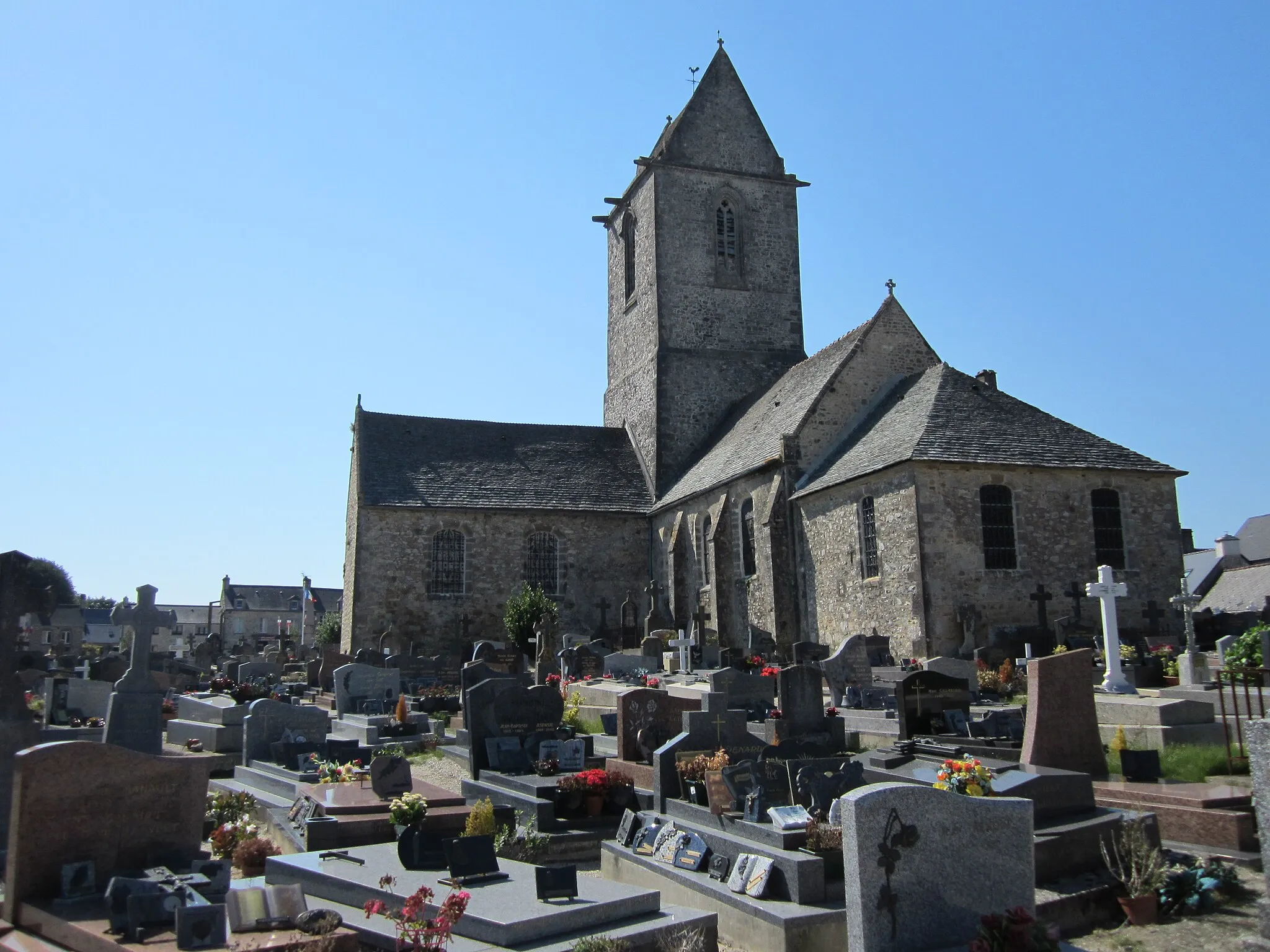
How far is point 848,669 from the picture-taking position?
17.6 m

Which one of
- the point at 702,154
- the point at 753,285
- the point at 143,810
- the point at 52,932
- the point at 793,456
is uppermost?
the point at 702,154

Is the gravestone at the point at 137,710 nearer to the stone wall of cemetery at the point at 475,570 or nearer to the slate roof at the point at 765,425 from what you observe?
the slate roof at the point at 765,425

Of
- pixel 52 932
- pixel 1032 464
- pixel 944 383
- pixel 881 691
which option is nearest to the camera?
pixel 52 932

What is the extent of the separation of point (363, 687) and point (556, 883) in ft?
46.9

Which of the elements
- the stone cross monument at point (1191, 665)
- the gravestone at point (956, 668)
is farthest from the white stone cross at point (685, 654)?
the stone cross monument at point (1191, 665)

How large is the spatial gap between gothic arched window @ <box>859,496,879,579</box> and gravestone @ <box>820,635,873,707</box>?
4628 millimetres

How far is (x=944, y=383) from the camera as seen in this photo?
78.9 feet

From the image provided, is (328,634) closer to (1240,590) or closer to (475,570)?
(475,570)

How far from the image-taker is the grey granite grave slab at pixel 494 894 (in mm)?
6320

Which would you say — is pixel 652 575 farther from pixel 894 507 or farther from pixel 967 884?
pixel 967 884

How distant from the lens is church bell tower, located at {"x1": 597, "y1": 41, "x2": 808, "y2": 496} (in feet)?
114

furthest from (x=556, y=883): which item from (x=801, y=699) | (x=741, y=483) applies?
(x=741, y=483)

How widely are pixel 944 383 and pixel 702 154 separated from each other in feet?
53.0

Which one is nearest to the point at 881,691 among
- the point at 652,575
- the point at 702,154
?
the point at 652,575
